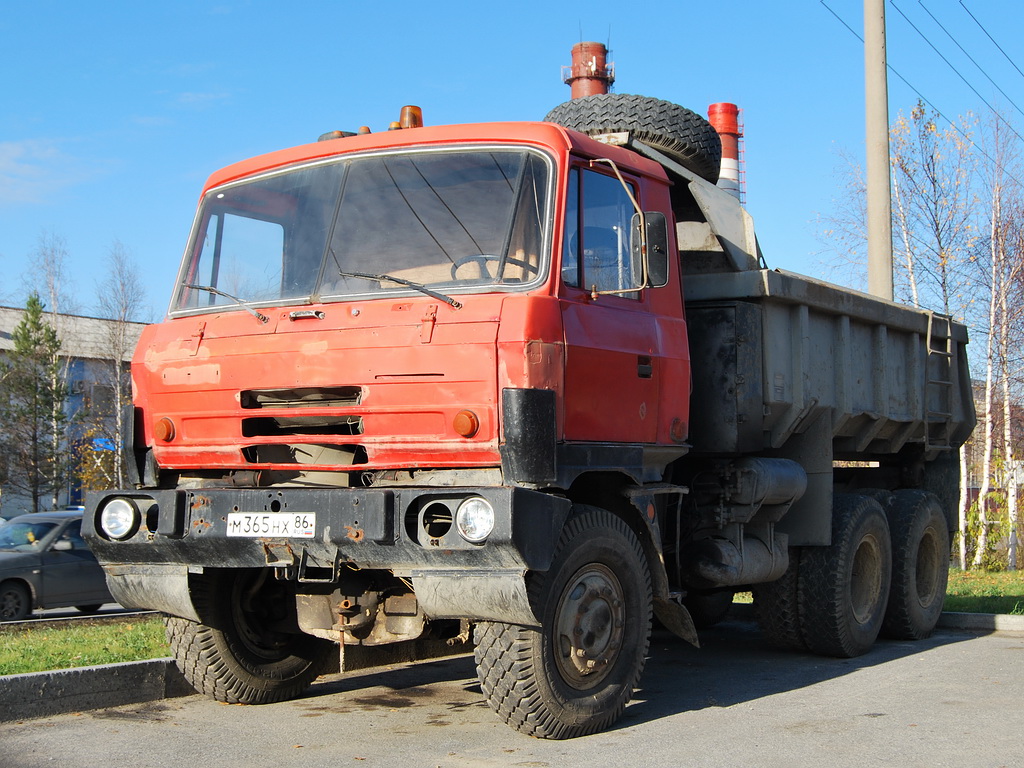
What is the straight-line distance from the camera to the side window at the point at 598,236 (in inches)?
243

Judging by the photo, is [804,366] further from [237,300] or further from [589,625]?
[237,300]

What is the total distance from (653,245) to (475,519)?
6.16ft

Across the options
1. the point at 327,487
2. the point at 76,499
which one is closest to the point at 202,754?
the point at 327,487

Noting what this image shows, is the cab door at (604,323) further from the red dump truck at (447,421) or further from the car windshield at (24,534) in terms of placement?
the car windshield at (24,534)

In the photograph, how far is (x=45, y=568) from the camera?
15.1 m

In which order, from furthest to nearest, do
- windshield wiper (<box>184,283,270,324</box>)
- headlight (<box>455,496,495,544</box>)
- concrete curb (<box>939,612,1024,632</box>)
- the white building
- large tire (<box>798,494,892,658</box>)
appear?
the white building < concrete curb (<box>939,612,1024,632</box>) < large tire (<box>798,494,892,658</box>) < windshield wiper (<box>184,283,270,324</box>) < headlight (<box>455,496,495,544</box>)

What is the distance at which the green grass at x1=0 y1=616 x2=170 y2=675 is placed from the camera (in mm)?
7359

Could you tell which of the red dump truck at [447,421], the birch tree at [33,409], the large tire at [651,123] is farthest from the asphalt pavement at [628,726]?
the birch tree at [33,409]

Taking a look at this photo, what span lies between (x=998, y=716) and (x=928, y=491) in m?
4.34

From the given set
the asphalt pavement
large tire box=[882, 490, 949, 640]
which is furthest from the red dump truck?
large tire box=[882, 490, 949, 640]

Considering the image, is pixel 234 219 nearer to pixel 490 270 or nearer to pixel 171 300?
pixel 171 300

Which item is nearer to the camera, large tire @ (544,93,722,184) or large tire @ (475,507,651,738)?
large tire @ (475,507,651,738)

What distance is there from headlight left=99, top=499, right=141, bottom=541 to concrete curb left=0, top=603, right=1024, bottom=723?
2.87ft

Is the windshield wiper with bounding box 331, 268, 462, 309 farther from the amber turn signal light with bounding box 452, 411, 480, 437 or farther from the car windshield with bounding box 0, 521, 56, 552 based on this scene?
the car windshield with bounding box 0, 521, 56, 552
